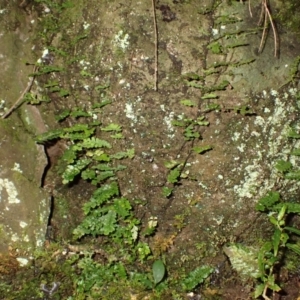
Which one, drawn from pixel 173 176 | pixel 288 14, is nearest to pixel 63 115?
pixel 173 176

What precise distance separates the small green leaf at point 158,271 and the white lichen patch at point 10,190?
180cm

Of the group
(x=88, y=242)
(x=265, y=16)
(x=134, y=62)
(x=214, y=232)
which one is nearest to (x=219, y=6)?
(x=265, y=16)

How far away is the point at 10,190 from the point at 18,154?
0.42m

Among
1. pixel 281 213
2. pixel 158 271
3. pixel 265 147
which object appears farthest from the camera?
pixel 158 271

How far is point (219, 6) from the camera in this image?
442 centimetres

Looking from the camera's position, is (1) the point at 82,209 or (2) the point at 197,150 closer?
(2) the point at 197,150

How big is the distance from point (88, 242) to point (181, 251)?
1.17 m

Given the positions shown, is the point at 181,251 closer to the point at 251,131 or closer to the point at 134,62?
the point at 251,131

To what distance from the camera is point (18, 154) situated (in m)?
4.53

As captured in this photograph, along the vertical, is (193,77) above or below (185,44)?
below

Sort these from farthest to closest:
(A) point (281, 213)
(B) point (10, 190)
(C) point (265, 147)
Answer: (C) point (265, 147), (B) point (10, 190), (A) point (281, 213)

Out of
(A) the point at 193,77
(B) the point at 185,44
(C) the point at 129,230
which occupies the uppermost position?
(B) the point at 185,44

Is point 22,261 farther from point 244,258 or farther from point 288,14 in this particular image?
point 288,14

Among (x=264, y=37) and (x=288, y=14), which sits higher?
(x=288, y=14)
